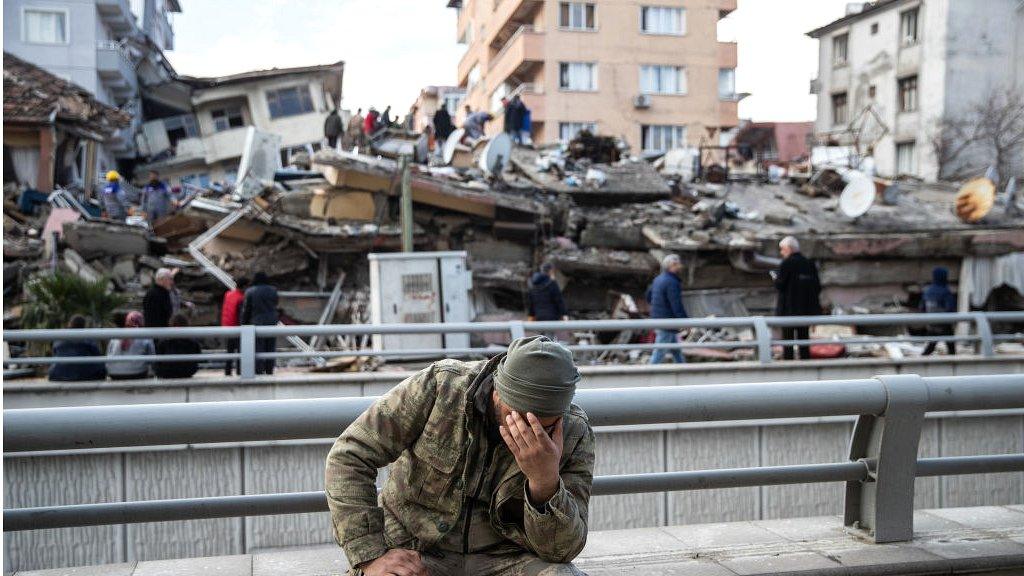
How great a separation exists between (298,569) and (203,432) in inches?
31.3

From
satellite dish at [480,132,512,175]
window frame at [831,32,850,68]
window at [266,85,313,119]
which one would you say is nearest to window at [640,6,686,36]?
window frame at [831,32,850,68]

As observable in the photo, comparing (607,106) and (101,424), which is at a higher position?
(607,106)

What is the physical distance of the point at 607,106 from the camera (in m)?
45.2

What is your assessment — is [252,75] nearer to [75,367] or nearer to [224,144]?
[224,144]

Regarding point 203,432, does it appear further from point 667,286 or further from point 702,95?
point 702,95

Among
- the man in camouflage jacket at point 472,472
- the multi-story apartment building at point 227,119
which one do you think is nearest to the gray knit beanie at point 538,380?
the man in camouflage jacket at point 472,472

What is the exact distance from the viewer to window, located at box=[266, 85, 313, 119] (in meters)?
41.3

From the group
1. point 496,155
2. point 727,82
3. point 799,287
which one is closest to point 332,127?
point 496,155

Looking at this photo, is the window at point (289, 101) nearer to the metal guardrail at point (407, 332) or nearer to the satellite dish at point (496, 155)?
the satellite dish at point (496, 155)

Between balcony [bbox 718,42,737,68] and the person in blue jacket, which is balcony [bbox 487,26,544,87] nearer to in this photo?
balcony [bbox 718,42,737,68]

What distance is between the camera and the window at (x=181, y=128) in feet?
137

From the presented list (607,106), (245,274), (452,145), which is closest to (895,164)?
(607,106)

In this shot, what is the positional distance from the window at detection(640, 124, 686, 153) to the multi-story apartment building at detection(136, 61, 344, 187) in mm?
15473

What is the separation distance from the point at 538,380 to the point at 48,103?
93.9 ft
